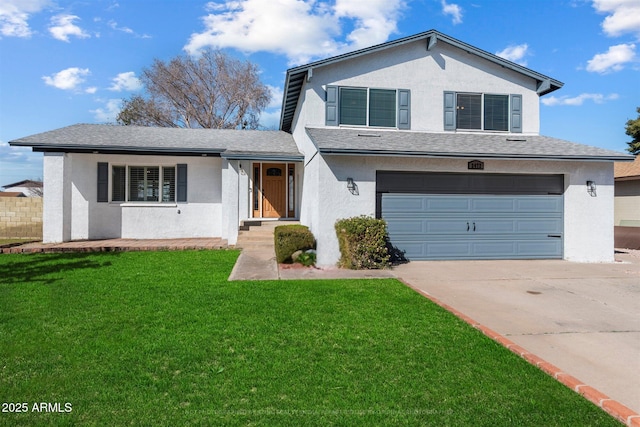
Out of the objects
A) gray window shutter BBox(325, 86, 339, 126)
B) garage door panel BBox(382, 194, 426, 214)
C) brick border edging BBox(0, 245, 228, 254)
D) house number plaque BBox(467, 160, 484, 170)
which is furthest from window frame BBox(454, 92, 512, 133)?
brick border edging BBox(0, 245, 228, 254)

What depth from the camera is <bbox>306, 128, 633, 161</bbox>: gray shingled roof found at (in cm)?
934

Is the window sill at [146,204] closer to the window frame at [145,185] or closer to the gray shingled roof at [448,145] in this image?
the window frame at [145,185]

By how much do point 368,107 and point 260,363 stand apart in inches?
378

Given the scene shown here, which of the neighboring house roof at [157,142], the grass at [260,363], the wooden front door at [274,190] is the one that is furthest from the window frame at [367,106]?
the grass at [260,363]

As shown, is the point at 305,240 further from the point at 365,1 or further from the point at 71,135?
the point at 71,135

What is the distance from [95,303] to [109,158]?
349 inches

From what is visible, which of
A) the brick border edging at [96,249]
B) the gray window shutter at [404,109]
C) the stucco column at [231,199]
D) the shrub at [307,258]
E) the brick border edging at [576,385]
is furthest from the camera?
the stucco column at [231,199]

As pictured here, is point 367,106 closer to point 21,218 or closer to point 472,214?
point 472,214

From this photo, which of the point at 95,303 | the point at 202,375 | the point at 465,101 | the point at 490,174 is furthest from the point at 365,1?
the point at 202,375

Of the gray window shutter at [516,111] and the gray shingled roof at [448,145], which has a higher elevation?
the gray window shutter at [516,111]

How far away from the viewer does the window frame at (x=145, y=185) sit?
43.2ft

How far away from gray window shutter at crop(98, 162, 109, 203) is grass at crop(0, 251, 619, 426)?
23.5ft

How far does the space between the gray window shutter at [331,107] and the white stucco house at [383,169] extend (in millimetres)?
34

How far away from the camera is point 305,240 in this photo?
944 cm
